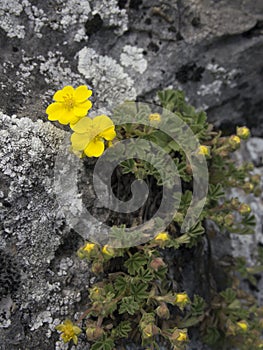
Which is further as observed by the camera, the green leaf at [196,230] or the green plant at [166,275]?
the green leaf at [196,230]

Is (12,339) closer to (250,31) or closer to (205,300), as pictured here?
(205,300)

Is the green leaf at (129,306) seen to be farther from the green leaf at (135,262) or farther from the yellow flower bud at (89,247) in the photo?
the yellow flower bud at (89,247)

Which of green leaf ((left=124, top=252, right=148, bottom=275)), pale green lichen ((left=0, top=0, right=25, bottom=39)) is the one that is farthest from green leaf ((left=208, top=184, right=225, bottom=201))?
pale green lichen ((left=0, top=0, right=25, bottom=39))

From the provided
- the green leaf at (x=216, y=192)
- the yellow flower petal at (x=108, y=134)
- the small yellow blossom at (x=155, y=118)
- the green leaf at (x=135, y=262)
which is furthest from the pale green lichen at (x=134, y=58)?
the green leaf at (x=135, y=262)

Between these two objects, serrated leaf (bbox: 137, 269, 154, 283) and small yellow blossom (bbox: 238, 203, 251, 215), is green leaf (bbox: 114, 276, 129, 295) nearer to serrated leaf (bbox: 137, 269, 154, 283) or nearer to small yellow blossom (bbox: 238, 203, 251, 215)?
serrated leaf (bbox: 137, 269, 154, 283)

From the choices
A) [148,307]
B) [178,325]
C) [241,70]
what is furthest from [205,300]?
[241,70]

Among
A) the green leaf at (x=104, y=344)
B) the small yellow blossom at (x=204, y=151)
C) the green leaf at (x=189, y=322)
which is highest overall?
the small yellow blossom at (x=204, y=151)
